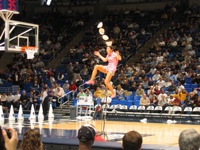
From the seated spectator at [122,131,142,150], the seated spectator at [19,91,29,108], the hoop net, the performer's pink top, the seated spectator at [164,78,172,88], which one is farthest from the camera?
A: the seated spectator at [19,91,29,108]

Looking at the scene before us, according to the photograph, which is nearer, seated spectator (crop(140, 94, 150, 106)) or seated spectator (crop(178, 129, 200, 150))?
seated spectator (crop(178, 129, 200, 150))

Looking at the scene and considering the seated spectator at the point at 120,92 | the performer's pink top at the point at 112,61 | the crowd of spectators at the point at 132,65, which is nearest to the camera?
the performer's pink top at the point at 112,61

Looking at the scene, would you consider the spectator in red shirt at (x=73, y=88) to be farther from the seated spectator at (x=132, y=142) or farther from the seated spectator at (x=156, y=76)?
the seated spectator at (x=132, y=142)

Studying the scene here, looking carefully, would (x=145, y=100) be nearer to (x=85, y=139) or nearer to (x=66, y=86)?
(x=66, y=86)

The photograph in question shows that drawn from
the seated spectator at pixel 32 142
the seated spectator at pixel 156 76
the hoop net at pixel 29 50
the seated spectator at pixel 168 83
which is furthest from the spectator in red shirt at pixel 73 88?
the seated spectator at pixel 32 142

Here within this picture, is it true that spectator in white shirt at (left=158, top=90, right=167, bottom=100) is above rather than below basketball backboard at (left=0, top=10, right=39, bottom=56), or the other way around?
below

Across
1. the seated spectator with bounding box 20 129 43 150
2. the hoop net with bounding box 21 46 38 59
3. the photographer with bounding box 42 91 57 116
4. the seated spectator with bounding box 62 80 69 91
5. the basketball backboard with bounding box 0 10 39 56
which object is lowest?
the seated spectator with bounding box 20 129 43 150

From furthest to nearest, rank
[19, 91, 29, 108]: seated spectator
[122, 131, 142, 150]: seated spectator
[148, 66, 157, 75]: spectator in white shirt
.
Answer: [19, 91, 29, 108]: seated spectator < [148, 66, 157, 75]: spectator in white shirt < [122, 131, 142, 150]: seated spectator

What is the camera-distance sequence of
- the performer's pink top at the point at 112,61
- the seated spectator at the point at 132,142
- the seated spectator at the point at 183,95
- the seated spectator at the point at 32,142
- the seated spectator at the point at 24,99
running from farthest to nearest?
1. the seated spectator at the point at 24,99
2. the seated spectator at the point at 183,95
3. the performer's pink top at the point at 112,61
4. the seated spectator at the point at 32,142
5. the seated spectator at the point at 132,142

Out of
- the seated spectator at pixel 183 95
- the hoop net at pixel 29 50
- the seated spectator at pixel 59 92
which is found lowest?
the seated spectator at pixel 183 95

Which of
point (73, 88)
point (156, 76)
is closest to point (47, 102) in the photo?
point (73, 88)

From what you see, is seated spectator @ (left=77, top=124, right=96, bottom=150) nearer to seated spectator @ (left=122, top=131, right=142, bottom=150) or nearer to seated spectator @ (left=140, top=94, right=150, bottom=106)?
seated spectator @ (left=122, top=131, right=142, bottom=150)

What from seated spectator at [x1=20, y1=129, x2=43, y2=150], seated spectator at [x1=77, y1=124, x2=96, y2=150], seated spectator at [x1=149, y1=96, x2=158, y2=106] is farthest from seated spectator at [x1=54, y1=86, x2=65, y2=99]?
seated spectator at [x1=20, y1=129, x2=43, y2=150]

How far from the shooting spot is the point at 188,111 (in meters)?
20.4
